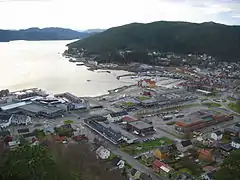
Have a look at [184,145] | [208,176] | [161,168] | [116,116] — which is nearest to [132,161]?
[161,168]

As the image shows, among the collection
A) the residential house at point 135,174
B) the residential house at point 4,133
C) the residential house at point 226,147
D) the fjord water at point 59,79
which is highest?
the residential house at point 4,133

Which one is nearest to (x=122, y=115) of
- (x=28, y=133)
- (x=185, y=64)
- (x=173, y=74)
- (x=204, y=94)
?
(x=28, y=133)

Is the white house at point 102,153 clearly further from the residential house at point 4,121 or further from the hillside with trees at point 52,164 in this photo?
the residential house at point 4,121

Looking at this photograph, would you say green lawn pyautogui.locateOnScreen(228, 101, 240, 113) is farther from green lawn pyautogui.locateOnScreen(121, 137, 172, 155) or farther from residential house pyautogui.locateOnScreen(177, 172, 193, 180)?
residential house pyautogui.locateOnScreen(177, 172, 193, 180)

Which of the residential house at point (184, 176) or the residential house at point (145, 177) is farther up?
the residential house at point (184, 176)

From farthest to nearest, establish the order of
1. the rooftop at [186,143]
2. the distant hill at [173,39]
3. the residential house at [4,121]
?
the distant hill at [173,39] → the residential house at [4,121] → the rooftop at [186,143]

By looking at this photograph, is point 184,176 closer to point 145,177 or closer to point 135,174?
point 145,177

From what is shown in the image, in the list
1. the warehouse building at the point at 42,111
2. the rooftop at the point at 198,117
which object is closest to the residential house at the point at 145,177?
the rooftop at the point at 198,117
